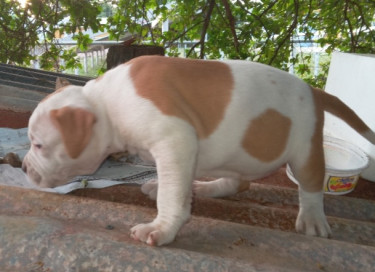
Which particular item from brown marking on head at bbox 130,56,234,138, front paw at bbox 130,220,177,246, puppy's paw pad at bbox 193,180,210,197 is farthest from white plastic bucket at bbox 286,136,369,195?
front paw at bbox 130,220,177,246

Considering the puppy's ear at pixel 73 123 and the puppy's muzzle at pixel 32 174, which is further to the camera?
the puppy's muzzle at pixel 32 174

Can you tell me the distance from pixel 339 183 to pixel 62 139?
166cm

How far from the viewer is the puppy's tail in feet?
5.73

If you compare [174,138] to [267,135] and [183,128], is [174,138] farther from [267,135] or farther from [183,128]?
[267,135]

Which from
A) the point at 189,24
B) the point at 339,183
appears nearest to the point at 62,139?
the point at 339,183

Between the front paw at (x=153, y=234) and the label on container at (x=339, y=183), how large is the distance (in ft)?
4.44

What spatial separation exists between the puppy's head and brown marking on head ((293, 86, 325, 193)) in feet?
2.78

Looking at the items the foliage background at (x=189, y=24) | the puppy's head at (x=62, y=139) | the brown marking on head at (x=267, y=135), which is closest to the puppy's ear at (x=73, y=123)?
the puppy's head at (x=62, y=139)

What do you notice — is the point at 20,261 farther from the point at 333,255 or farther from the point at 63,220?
the point at 333,255

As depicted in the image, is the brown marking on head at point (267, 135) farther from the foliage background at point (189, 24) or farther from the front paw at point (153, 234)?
the foliage background at point (189, 24)

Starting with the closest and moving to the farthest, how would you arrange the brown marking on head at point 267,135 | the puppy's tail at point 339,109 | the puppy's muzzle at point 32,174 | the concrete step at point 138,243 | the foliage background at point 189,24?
the concrete step at point 138,243 → the brown marking on head at point 267,135 → the puppy's muzzle at point 32,174 → the puppy's tail at point 339,109 → the foliage background at point 189,24

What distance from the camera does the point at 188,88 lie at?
4.77ft

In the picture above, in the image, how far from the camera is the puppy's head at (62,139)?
1391mm

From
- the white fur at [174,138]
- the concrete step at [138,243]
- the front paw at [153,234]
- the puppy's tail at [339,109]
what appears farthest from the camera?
the puppy's tail at [339,109]
